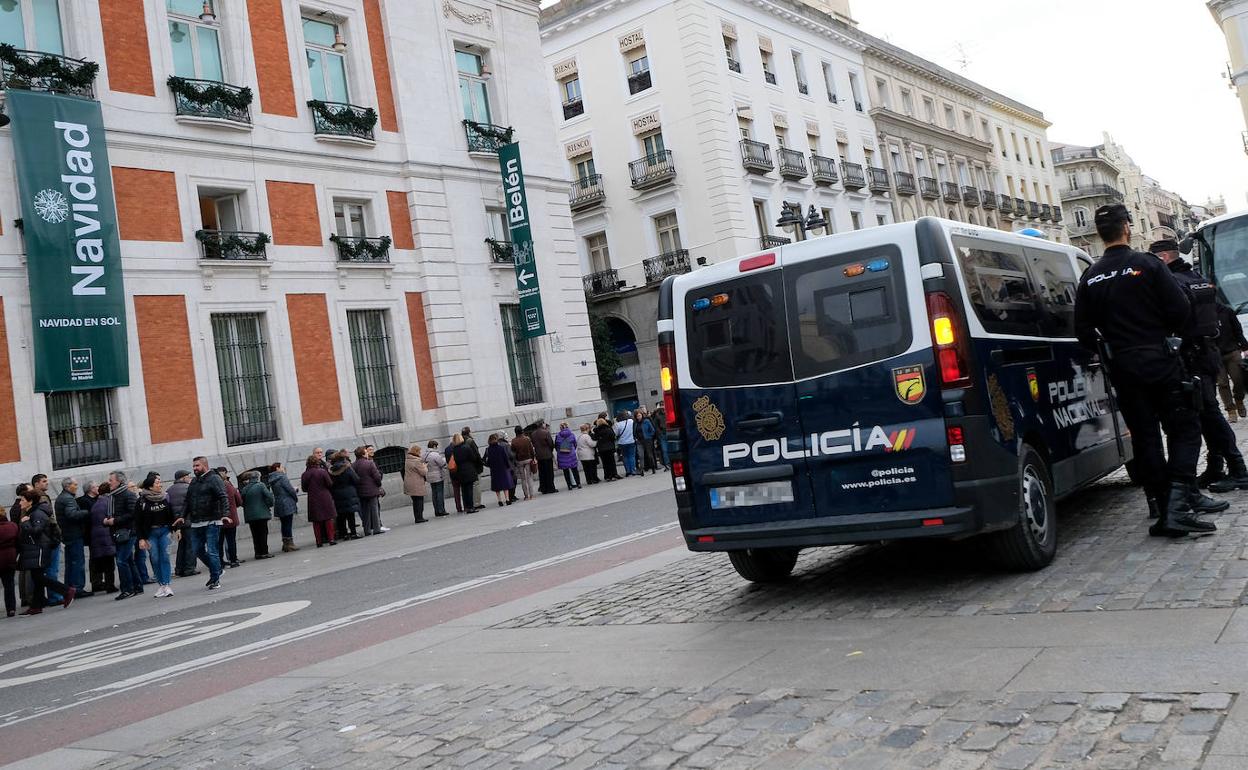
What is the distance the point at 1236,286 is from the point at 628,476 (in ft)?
47.2

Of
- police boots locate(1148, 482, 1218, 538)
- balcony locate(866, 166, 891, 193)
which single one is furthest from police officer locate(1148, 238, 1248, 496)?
balcony locate(866, 166, 891, 193)

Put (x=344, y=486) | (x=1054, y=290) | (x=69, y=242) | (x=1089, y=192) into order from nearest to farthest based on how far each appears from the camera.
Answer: (x=1054, y=290) < (x=344, y=486) < (x=69, y=242) < (x=1089, y=192)

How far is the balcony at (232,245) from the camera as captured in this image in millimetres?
22016

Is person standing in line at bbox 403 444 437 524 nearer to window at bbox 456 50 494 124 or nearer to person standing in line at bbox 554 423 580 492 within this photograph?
person standing in line at bbox 554 423 580 492

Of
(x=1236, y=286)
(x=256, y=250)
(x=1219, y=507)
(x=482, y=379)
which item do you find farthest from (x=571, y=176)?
(x=1219, y=507)

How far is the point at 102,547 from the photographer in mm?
15578

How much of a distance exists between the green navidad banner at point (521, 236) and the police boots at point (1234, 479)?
20.3 meters

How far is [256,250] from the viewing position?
22.8 m

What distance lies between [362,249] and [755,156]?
19.5m

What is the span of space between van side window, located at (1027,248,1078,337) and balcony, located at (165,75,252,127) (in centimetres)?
1876

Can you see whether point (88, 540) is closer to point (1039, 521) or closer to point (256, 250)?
point (256, 250)

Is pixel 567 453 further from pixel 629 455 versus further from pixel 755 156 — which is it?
pixel 755 156

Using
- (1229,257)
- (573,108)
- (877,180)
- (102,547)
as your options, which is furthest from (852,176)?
(102,547)

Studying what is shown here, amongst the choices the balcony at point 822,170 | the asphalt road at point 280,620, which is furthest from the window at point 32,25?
the balcony at point 822,170
